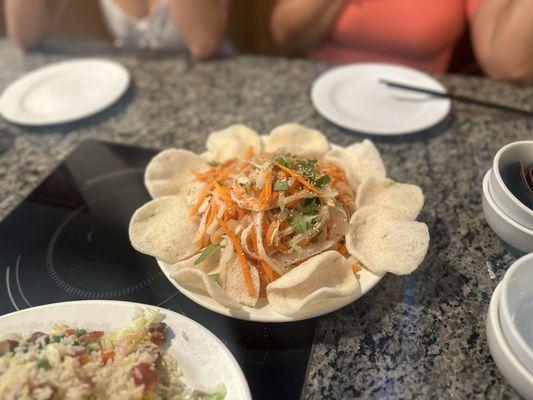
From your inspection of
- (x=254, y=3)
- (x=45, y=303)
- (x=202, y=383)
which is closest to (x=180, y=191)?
(x=45, y=303)

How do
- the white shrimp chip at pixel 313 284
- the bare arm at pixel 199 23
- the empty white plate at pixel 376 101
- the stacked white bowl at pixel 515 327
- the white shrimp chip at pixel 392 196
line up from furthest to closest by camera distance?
1. the bare arm at pixel 199 23
2. the empty white plate at pixel 376 101
3. the white shrimp chip at pixel 392 196
4. the white shrimp chip at pixel 313 284
5. the stacked white bowl at pixel 515 327

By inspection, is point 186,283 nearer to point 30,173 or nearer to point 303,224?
point 303,224

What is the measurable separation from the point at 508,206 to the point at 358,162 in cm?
40

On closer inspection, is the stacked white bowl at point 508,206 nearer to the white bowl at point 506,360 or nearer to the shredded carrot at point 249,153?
the white bowl at point 506,360

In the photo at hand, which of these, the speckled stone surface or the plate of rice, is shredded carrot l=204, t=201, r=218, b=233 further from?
the speckled stone surface

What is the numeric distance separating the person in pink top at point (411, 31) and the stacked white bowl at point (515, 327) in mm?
1259

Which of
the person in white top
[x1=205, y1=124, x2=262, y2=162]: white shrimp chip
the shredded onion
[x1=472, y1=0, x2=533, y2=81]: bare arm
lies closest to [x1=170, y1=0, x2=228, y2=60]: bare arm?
the person in white top

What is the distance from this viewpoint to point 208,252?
1.03 m

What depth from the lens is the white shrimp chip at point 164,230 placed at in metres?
1.05

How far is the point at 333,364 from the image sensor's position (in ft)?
3.12

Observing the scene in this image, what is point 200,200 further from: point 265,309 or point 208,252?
point 265,309

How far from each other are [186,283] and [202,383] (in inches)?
8.4

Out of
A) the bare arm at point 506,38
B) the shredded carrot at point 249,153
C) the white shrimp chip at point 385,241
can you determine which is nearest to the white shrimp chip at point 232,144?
the shredded carrot at point 249,153

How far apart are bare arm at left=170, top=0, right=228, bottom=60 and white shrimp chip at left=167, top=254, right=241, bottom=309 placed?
136 centimetres
